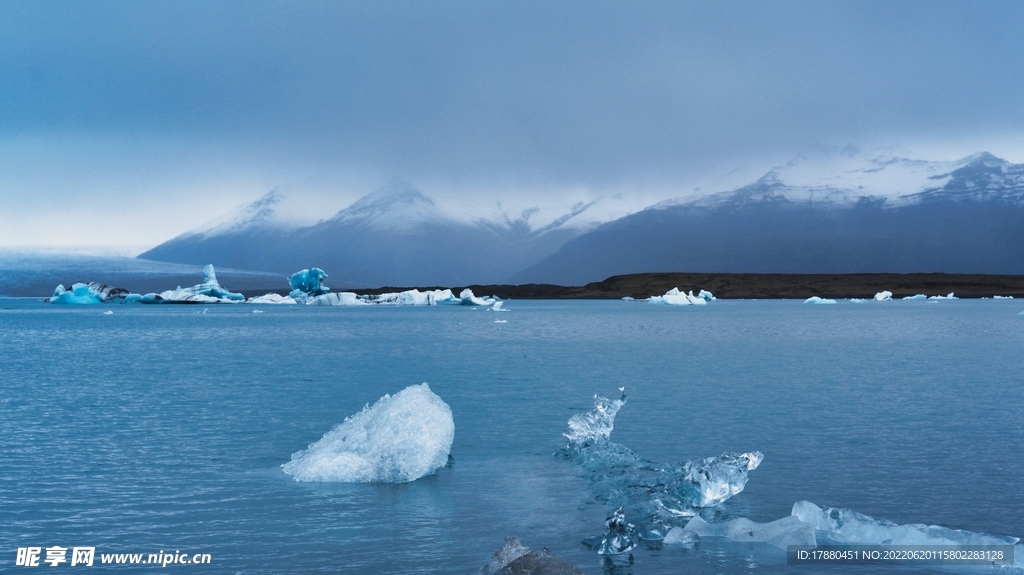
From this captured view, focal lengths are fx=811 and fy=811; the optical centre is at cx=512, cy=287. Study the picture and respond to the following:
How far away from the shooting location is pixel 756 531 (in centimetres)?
767

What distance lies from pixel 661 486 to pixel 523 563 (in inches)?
143

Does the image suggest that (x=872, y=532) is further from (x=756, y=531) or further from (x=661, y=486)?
(x=661, y=486)

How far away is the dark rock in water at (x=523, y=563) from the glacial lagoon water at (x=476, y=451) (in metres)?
0.48

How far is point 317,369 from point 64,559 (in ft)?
60.5

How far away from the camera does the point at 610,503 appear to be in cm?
902

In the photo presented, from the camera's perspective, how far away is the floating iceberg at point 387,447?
1006 centimetres

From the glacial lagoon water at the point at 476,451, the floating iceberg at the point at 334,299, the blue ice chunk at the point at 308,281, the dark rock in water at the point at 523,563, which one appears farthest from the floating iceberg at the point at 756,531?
the floating iceberg at the point at 334,299

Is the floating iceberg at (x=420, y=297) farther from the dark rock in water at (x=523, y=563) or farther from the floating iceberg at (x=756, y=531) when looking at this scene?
the dark rock in water at (x=523, y=563)

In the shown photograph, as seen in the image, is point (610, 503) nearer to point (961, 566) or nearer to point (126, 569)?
point (961, 566)

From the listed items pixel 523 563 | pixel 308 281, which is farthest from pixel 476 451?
pixel 308 281

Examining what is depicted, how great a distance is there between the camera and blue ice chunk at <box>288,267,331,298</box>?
87625 millimetres

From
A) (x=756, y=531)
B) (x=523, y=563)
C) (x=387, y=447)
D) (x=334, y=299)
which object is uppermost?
(x=334, y=299)

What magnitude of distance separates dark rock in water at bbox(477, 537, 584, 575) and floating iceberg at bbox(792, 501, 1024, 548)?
283 centimetres

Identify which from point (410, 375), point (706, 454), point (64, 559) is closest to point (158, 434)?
point (64, 559)
